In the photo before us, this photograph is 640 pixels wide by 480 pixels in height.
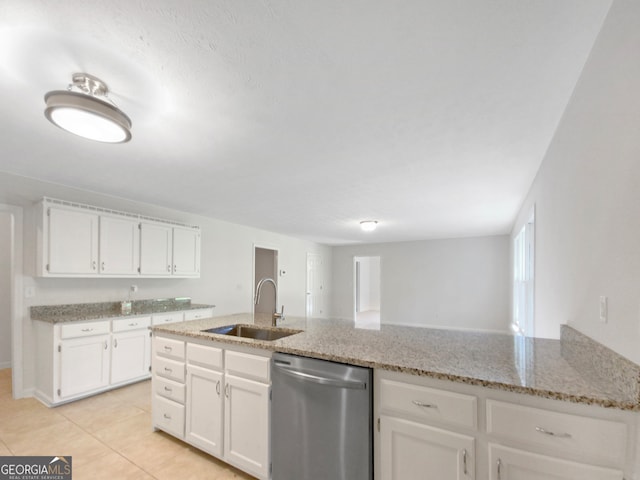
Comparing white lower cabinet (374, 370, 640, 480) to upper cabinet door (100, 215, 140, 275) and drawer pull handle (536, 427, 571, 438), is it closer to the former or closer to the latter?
drawer pull handle (536, 427, 571, 438)

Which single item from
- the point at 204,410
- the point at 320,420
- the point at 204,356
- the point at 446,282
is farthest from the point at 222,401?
the point at 446,282

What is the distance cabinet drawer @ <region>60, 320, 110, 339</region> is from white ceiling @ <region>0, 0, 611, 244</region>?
155cm

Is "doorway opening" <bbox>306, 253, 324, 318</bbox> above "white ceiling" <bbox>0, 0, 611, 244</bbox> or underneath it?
underneath

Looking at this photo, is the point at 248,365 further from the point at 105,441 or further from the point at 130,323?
the point at 130,323

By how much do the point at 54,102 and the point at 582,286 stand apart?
2.88 meters

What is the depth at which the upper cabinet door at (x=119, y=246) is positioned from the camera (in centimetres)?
350

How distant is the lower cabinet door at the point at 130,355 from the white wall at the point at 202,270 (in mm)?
649

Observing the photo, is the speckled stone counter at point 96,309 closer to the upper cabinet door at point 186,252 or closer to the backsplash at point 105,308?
the backsplash at point 105,308

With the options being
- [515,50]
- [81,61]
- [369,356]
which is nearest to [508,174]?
[515,50]

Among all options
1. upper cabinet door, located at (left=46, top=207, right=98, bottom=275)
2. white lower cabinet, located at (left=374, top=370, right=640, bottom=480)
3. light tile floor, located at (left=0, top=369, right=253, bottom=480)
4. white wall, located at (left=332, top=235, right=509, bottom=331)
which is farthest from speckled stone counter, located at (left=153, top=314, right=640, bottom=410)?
white wall, located at (left=332, top=235, right=509, bottom=331)

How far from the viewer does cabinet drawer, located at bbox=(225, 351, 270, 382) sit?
6.18ft

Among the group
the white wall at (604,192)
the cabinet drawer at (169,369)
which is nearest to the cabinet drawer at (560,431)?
the white wall at (604,192)

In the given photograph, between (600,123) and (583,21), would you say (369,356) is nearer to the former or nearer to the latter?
(600,123)

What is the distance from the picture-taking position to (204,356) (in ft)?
7.08
